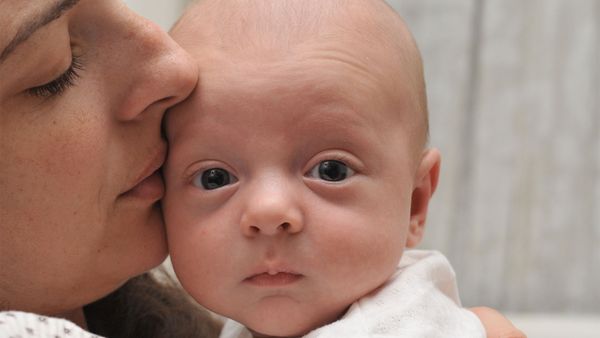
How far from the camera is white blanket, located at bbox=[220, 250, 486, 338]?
3.46 feet

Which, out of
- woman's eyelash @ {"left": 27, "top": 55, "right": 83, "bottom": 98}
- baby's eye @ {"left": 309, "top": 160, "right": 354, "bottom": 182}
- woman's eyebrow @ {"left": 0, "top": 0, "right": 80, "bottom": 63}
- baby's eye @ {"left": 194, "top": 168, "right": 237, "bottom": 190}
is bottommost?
baby's eye @ {"left": 194, "top": 168, "right": 237, "bottom": 190}

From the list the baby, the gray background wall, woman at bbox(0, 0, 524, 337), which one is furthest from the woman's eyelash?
the gray background wall

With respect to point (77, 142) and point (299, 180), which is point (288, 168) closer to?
point (299, 180)

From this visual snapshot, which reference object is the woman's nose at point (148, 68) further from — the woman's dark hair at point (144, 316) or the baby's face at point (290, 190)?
the woman's dark hair at point (144, 316)

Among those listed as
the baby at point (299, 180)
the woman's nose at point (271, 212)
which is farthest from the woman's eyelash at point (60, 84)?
the woman's nose at point (271, 212)

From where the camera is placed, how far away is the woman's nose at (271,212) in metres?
1.06

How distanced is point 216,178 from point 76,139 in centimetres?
19

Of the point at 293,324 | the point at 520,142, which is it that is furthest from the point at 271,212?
the point at 520,142

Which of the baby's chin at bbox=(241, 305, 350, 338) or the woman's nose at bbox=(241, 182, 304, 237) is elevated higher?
the woman's nose at bbox=(241, 182, 304, 237)

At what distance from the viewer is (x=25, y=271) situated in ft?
3.61

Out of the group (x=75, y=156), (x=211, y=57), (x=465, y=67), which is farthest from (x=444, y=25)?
(x=75, y=156)

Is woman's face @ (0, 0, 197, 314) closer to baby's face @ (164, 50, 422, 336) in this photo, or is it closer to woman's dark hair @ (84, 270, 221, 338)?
baby's face @ (164, 50, 422, 336)

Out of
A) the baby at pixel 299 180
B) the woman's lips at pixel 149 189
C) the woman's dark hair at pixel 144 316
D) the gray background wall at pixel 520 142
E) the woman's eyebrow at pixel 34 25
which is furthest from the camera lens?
the gray background wall at pixel 520 142

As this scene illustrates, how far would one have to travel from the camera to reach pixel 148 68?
3.69ft
